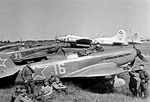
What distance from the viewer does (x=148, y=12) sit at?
17.5 feet

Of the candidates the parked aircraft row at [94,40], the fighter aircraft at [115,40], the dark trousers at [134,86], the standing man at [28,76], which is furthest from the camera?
the fighter aircraft at [115,40]

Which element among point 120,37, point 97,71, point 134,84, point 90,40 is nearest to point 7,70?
point 97,71

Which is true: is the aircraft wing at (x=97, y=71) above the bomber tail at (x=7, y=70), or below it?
below

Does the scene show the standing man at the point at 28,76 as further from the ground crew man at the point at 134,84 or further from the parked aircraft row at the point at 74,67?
the ground crew man at the point at 134,84

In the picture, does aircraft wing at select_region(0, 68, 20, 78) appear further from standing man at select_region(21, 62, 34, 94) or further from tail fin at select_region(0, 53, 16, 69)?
standing man at select_region(21, 62, 34, 94)

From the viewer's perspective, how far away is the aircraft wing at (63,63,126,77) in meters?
5.65

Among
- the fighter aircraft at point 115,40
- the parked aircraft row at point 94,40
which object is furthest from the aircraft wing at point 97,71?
the fighter aircraft at point 115,40

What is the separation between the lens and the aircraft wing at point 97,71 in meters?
5.65

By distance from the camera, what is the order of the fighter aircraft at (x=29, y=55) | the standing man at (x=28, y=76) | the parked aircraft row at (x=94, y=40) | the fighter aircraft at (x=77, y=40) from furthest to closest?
the parked aircraft row at (x=94, y=40), the fighter aircraft at (x=77, y=40), the fighter aircraft at (x=29, y=55), the standing man at (x=28, y=76)

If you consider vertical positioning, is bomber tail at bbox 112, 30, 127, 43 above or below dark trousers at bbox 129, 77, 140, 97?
above

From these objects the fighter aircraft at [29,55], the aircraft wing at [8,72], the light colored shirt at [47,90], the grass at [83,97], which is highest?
the fighter aircraft at [29,55]

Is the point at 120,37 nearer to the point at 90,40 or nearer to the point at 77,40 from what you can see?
the point at 90,40

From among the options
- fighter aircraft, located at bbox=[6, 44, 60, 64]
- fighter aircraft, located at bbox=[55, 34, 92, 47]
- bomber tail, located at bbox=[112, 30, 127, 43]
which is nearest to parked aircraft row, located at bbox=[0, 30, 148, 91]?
fighter aircraft, located at bbox=[6, 44, 60, 64]

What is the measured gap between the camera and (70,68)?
19.9ft
